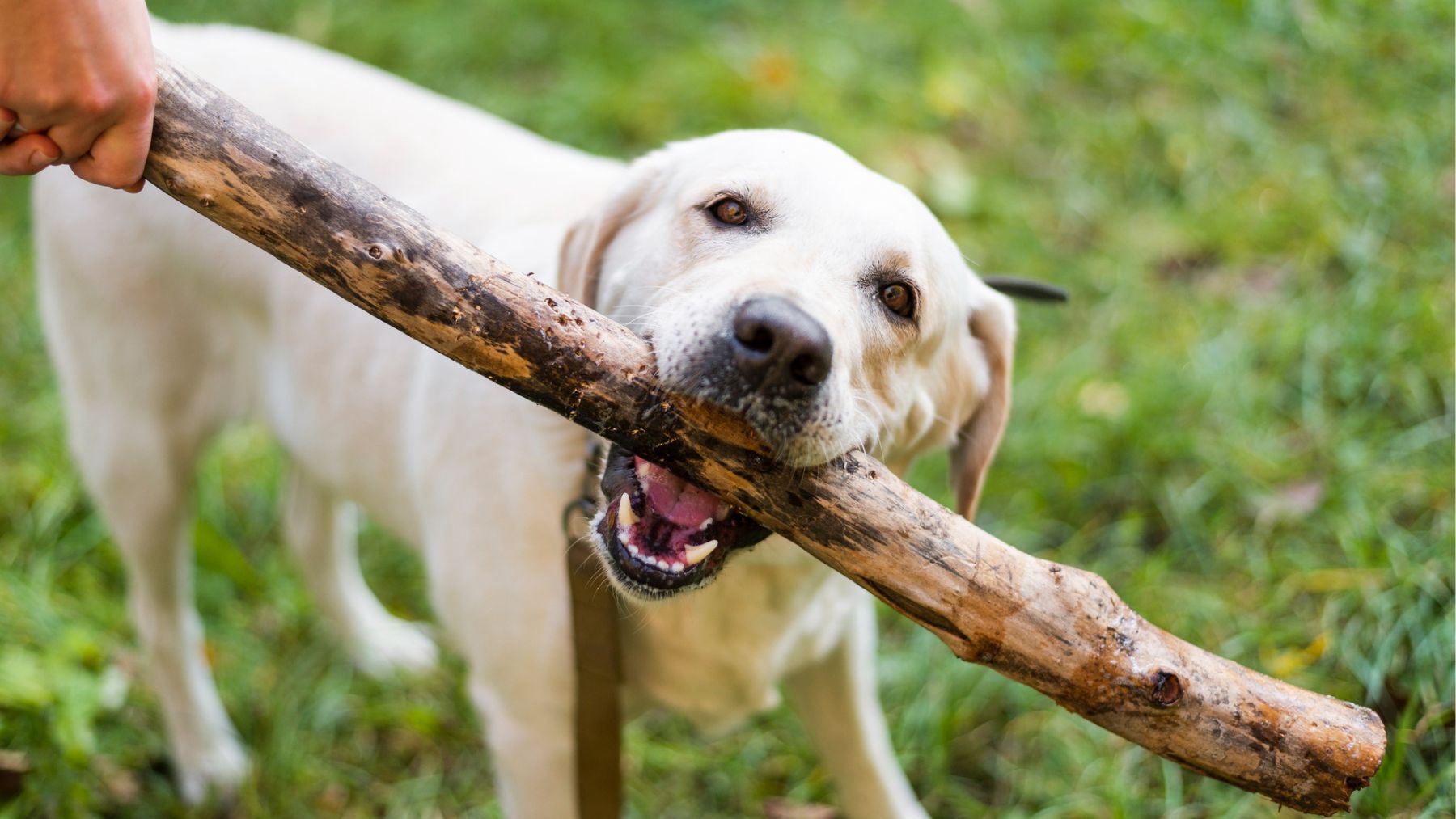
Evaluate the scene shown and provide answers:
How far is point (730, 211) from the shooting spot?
205 centimetres

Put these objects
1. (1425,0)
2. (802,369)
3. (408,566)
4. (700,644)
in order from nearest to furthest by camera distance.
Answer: (802,369)
(700,644)
(408,566)
(1425,0)

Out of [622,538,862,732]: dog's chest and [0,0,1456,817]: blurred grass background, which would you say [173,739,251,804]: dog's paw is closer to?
[0,0,1456,817]: blurred grass background

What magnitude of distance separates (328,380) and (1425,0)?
510 cm

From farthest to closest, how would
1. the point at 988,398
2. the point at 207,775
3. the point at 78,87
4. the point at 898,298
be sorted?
the point at 207,775 → the point at 988,398 → the point at 898,298 → the point at 78,87

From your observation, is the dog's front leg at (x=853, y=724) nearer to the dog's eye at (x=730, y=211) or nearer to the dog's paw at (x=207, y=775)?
the dog's eye at (x=730, y=211)

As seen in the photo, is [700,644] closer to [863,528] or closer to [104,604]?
[863,528]

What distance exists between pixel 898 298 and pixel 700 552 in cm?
61

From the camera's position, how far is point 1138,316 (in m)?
4.27

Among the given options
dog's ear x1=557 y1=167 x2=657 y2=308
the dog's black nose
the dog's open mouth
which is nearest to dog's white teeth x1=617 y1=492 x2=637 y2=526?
the dog's open mouth

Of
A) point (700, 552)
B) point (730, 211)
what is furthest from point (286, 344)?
point (700, 552)

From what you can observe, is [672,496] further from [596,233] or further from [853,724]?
[853,724]

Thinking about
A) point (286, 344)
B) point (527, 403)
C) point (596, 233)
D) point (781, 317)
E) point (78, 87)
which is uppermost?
point (78, 87)

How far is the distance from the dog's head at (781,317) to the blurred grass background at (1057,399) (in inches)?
37.2

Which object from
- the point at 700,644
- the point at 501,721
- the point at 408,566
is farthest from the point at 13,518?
the point at 700,644
